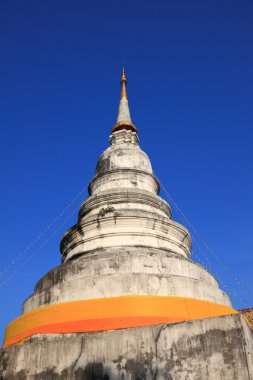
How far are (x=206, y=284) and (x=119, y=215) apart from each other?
9.05 ft

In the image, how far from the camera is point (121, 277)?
7348 mm

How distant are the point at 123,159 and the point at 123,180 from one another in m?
1.05

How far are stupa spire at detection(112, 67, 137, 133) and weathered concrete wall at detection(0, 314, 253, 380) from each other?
31.1 ft

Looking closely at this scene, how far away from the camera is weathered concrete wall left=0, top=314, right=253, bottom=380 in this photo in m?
5.24

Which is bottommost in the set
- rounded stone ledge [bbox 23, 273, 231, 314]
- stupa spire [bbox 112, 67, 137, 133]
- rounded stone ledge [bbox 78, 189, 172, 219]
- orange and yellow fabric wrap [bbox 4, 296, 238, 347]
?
orange and yellow fabric wrap [bbox 4, 296, 238, 347]

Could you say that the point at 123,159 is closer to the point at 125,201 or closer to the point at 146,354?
the point at 125,201

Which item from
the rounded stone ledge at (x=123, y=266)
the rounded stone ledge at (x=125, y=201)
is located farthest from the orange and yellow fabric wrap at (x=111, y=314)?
the rounded stone ledge at (x=125, y=201)

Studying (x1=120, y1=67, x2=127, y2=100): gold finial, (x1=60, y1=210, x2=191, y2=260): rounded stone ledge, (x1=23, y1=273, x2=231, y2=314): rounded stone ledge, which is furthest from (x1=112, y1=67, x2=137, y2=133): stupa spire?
(x1=23, y1=273, x2=231, y2=314): rounded stone ledge

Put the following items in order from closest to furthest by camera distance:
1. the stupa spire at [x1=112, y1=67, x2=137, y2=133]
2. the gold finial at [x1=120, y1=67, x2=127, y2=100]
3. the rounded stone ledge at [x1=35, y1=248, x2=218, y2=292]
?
the rounded stone ledge at [x1=35, y1=248, x2=218, y2=292], the stupa spire at [x1=112, y1=67, x2=137, y2=133], the gold finial at [x1=120, y1=67, x2=127, y2=100]

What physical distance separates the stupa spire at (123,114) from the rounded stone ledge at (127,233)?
5580mm

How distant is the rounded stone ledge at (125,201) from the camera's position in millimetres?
10219

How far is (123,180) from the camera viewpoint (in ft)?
37.2

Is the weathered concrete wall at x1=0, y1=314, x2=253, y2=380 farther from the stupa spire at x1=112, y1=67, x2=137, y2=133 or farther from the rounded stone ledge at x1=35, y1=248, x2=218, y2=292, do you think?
the stupa spire at x1=112, y1=67, x2=137, y2=133

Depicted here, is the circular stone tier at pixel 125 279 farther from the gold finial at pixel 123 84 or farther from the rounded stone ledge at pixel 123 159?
the gold finial at pixel 123 84
